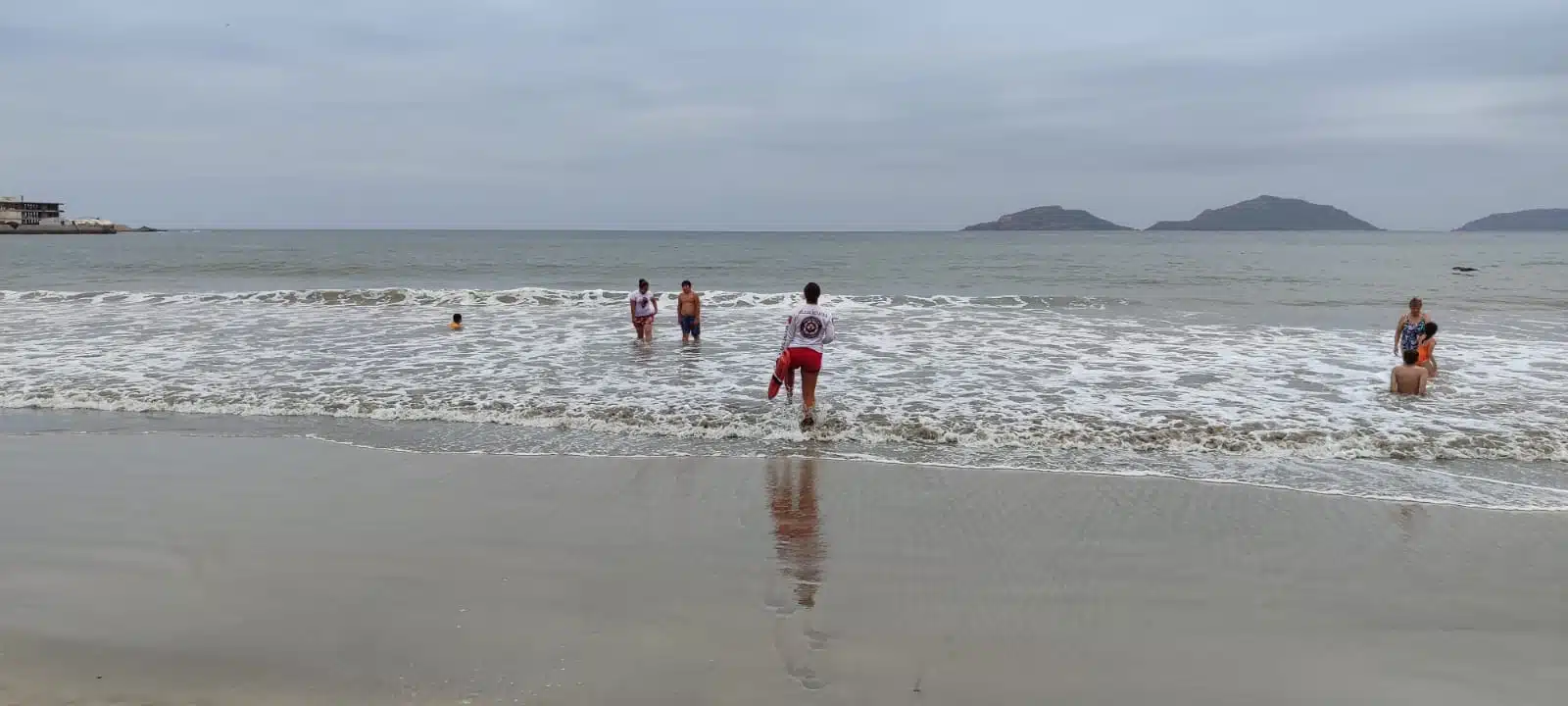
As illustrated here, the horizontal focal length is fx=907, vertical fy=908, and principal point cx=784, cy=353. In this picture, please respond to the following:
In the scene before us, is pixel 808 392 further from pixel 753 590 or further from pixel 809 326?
pixel 753 590

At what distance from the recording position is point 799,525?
19.9 ft

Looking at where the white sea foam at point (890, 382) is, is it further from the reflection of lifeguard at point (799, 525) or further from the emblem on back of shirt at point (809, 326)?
the reflection of lifeguard at point (799, 525)

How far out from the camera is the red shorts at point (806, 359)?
372 inches

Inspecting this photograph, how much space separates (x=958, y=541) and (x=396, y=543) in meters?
3.50

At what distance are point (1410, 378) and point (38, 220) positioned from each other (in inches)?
6091

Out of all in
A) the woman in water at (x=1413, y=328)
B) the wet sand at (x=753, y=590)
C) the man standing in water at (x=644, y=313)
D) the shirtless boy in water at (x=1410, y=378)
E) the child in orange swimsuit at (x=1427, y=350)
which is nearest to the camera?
the wet sand at (x=753, y=590)

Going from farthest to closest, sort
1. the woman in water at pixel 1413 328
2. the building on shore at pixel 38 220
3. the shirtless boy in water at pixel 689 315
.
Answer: the building on shore at pixel 38 220 → the shirtless boy in water at pixel 689 315 → the woman in water at pixel 1413 328

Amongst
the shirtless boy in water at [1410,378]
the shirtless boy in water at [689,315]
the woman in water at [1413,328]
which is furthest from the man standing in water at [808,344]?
the woman in water at [1413,328]

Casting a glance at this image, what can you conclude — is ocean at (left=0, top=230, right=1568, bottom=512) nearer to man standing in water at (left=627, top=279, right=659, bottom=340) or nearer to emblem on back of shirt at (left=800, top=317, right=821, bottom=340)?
man standing in water at (left=627, top=279, right=659, bottom=340)

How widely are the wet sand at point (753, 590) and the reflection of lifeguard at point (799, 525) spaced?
1.1 inches

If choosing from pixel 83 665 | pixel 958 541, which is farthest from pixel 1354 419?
pixel 83 665

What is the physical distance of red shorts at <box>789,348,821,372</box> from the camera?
372 inches

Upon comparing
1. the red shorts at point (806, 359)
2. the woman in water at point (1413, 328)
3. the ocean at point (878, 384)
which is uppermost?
the woman in water at point (1413, 328)

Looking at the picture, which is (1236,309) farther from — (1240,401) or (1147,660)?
(1147,660)
